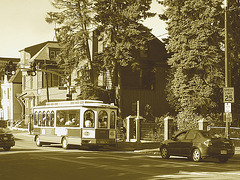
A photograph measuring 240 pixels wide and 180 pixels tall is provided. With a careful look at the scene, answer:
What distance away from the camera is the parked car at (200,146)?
19.8 metres

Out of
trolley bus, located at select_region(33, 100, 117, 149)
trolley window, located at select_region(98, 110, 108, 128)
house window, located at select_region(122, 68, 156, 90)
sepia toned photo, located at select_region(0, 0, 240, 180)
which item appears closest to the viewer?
sepia toned photo, located at select_region(0, 0, 240, 180)

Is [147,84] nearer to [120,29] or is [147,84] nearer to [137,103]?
[120,29]

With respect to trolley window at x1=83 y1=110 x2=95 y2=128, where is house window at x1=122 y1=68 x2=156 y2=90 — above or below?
above

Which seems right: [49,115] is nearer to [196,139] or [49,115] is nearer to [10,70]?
[10,70]

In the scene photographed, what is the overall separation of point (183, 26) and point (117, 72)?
1042 cm

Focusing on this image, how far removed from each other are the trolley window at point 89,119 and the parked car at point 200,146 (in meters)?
7.18

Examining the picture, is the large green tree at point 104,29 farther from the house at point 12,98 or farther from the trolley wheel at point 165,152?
the house at point 12,98

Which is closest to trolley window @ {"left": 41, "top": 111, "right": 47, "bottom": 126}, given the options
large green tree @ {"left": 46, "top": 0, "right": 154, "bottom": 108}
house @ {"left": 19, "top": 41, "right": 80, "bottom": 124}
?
large green tree @ {"left": 46, "top": 0, "right": 154, "bottom": 108}

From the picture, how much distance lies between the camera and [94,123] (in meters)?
27.9

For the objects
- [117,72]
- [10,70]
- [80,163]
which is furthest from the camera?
[117,72]

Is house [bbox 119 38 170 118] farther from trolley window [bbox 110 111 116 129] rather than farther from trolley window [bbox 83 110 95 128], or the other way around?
trolley window [bbox 83 110 95 128]

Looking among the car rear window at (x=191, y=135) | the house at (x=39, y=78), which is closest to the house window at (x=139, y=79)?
the house at (x=39, y=78)

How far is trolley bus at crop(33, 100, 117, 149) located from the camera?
27.7m

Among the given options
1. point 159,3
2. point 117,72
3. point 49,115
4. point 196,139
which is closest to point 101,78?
point 117,72
